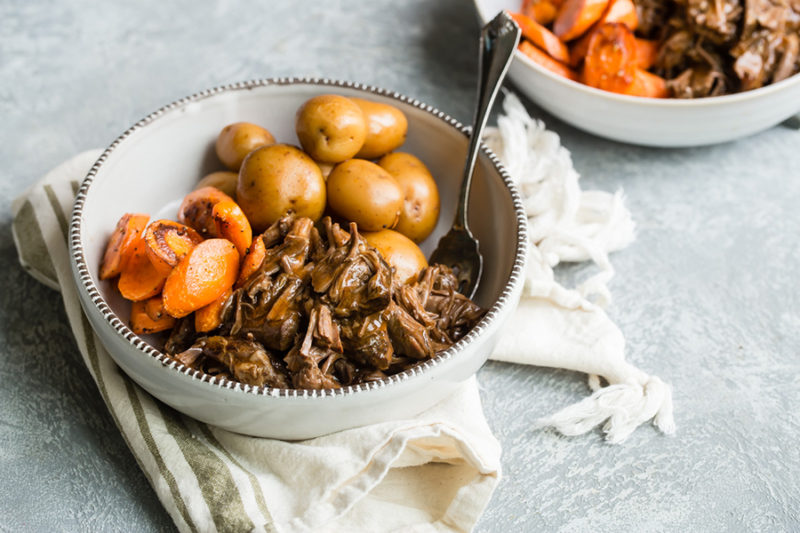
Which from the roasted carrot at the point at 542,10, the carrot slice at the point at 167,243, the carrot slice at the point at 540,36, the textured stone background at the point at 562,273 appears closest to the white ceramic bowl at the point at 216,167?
the carrot slice at the point at 167,243

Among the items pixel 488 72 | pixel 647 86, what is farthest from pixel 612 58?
pixel 488 72

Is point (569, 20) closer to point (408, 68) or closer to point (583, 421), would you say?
point (408, 68)

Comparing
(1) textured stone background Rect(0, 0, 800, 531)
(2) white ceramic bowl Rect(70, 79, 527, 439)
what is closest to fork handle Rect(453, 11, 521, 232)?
(2) white ceramic bowl Rect(70, 79, 527, 439)

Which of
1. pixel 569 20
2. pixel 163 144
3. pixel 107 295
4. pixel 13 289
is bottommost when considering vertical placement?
pixel 13 289

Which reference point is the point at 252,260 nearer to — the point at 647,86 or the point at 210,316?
the point at 210,316

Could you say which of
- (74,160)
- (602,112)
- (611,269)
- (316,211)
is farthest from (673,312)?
(74,160)

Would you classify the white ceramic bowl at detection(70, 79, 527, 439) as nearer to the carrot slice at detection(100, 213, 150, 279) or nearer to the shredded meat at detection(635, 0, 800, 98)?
the carrot slice at detection(100, 213, 150, 279)
